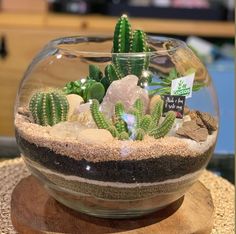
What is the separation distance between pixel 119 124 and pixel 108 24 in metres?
1.45

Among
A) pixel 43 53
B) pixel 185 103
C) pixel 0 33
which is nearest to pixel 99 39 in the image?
pixel 43 53

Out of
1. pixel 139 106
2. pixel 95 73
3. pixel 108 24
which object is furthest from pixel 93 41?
pixel 108 24

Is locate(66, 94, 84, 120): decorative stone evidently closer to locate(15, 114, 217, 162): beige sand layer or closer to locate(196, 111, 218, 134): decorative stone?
locate(15, 114, 217, 162): beige sand layer

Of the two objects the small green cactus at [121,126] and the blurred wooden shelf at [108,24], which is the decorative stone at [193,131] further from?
the blurred wooden shelf at [108,24]

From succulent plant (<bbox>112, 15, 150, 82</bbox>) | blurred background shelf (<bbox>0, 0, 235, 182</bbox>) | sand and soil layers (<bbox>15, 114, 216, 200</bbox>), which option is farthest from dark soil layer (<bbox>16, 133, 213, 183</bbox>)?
blurred background shelf (<bbox>0, 0, 235, 182</bbox>)

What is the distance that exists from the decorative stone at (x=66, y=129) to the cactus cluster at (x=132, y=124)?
3 cm

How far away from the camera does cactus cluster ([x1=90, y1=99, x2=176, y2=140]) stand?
2.19 feet

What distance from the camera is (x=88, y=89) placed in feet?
2.38

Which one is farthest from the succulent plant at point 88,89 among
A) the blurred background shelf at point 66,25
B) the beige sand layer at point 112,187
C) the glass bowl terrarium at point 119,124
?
A: the blurred background shelf at point 66,25

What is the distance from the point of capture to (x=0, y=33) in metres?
2.07

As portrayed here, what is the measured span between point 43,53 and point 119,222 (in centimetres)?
27

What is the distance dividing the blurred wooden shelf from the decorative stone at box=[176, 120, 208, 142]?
138 cm

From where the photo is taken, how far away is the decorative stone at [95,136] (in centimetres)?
65

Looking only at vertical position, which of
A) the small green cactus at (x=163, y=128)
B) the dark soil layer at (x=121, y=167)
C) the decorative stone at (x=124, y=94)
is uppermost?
the decorative stone at (x=124, y=94)
